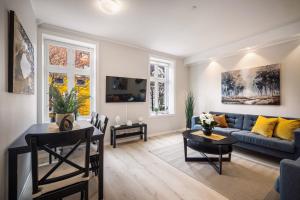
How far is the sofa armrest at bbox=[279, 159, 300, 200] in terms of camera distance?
119 cm

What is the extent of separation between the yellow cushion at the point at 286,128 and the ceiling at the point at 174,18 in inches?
78.1

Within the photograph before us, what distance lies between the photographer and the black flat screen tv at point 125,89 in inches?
145

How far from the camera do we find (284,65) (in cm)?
322

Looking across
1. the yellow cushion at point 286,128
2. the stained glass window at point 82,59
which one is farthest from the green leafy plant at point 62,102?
the yellow cushion at point 286,128

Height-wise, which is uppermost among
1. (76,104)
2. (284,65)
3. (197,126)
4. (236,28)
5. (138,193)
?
(236,28)

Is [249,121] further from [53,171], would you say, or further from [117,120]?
[53,171]

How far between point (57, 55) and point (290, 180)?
168 inches

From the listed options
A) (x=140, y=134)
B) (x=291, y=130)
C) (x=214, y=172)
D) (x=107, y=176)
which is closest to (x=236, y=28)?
(x=291, y=130)

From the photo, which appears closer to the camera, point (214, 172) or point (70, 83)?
point (214, 172)

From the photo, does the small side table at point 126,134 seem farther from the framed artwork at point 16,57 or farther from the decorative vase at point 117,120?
the framed artwork at point 16,57

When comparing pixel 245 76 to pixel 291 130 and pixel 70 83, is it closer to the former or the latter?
pixel 291 130

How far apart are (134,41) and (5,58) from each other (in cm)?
286

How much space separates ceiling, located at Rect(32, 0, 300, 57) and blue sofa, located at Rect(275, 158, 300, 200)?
230 cm

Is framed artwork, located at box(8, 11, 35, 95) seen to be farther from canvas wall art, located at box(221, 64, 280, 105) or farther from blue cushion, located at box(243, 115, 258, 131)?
canvas wall art, located at box(221, 64, 280, 105)
